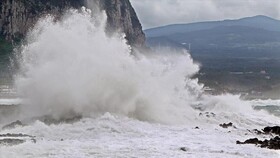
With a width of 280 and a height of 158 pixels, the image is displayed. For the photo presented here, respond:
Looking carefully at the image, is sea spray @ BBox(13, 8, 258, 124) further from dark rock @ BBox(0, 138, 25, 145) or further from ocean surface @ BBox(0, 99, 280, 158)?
dark rock @ BBox(0, 138, 25, 145)

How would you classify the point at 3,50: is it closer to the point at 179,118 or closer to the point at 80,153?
the point at 179,118

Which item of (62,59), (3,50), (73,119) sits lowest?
(73,119)

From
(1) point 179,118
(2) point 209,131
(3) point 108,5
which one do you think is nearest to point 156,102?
(1) point 179,118

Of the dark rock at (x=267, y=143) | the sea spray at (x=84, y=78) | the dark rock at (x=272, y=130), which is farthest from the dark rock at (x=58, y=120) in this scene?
the dark rock at (x=272, y=130)

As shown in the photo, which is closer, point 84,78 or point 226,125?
point 84,78

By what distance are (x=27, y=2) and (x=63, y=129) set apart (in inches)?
2958

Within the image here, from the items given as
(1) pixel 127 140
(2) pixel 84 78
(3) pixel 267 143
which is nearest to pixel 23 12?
(2) pixel 84 78

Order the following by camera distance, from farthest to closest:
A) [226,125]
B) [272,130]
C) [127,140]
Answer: [226,125] < [272,130] < [127,140]

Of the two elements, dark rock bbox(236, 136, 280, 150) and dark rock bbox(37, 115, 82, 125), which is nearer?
dark rock bbox(236, 136, 280, 150)

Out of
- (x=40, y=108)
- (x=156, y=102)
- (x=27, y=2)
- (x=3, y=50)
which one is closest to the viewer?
(x=40, y=108)

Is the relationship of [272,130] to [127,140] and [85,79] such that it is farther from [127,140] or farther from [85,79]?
[85,79]

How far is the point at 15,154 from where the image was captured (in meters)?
20.6

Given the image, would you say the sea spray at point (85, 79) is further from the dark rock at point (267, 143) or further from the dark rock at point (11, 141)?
the dark rock at point (267, 143)

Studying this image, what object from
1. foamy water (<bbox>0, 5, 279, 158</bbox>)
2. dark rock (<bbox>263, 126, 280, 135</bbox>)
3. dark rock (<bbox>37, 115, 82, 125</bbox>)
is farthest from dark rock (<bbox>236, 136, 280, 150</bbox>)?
dark rock (<bbox>37, 115, 82, 125</bbox>)
